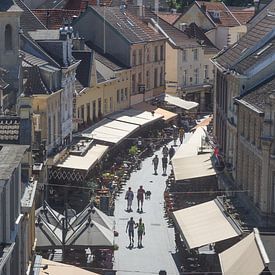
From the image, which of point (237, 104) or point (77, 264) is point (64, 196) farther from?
point (77, 264)

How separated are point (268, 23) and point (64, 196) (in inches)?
432

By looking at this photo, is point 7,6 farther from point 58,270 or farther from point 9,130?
point 9,130

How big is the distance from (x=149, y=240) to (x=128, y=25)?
33.3m

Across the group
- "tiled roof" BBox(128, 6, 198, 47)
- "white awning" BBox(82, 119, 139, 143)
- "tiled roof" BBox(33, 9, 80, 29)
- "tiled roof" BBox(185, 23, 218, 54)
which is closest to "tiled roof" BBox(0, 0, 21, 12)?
"white awning" BBox(82, 119, 139, 143)

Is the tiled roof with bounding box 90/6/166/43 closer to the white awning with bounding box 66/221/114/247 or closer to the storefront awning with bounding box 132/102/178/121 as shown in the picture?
the storefront awning with bounding box 132/102/178/121

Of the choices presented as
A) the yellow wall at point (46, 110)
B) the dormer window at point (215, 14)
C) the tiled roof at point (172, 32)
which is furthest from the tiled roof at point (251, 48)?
the dormer window at point (215, 14)

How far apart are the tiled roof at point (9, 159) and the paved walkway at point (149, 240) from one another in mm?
14013

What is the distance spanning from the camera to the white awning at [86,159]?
44219 mm

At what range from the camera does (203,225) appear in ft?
112

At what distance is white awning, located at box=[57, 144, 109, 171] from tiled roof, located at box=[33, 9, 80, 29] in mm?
20960

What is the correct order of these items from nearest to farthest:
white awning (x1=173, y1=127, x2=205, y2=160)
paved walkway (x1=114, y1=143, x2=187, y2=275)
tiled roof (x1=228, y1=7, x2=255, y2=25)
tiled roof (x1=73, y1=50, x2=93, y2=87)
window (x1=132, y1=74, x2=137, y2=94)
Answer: paved walkway (x1=114, y1=143, x2=187, y2=275)
white awning (x1=173, y1=127, x2=205, y2=160)
tiled roof (x1=73, y1=50, x2=93, y2=87)
window (x1=132, y1=74, x2=137, y2=94)
tiled roof (x1=228, y1=7, x2=255, y2=25)

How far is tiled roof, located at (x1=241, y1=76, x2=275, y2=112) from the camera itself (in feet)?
117

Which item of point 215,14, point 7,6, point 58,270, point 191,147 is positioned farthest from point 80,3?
point 58,270

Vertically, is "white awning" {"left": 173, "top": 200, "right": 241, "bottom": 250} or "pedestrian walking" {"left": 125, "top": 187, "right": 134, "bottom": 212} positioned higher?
"white awning" {"left": 173, "top": 200, "right": 241, "bottom": 250}
